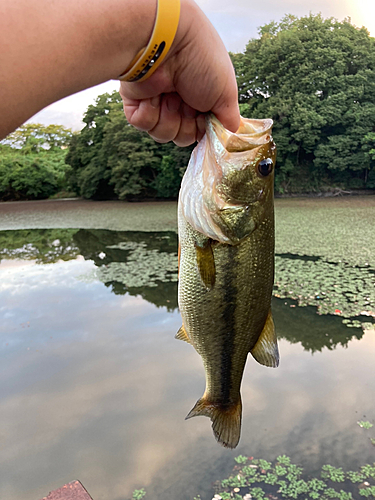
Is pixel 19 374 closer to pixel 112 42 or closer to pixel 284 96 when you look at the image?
pixel 112 42

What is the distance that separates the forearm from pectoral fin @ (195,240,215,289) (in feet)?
2.01

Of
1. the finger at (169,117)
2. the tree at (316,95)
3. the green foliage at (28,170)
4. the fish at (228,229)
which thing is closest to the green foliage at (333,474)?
the fish at (228,229)

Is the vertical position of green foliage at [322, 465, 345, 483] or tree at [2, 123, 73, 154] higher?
tree at [2, 123, 73, 154]

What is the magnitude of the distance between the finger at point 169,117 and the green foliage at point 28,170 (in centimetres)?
3130

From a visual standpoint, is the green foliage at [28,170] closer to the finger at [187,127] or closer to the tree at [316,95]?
the tree at [316,95]

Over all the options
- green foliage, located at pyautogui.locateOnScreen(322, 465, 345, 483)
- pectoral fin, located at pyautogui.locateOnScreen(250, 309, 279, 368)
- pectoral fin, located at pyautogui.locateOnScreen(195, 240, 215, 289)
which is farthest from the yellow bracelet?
green foliage, located at pyautogui.locateOnScreen(322, 465, 345, 483)

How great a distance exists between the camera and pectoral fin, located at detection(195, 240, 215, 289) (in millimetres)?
1259

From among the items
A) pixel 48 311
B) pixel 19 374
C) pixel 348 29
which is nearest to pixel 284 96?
pixel 348 29

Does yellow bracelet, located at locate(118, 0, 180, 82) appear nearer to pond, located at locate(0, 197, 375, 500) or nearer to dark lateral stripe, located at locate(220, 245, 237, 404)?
dark lateral stripe, located at locate(220, 245, 237, 404)

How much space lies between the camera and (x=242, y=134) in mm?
1261

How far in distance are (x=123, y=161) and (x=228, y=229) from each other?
71.9 feet

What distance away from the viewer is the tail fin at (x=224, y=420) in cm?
142

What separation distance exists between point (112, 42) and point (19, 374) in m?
4.45

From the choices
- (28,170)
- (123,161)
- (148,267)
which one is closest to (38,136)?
(28,170)
